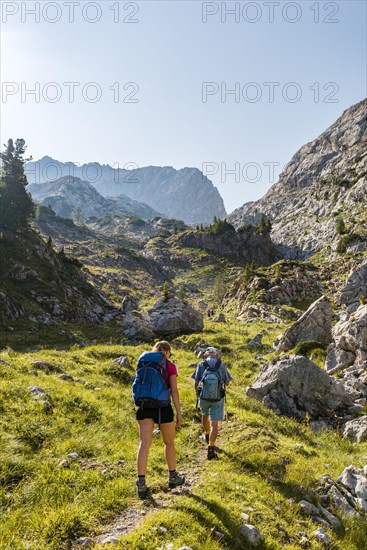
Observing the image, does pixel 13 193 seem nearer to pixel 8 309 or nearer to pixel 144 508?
pixel 8 309

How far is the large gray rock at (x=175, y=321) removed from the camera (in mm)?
39094

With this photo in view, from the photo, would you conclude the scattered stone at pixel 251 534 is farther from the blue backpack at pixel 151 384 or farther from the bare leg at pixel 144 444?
the blue backpack at pixel 151 384

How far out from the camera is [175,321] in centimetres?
3953

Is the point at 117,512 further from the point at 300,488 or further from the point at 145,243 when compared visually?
the point at 145,243

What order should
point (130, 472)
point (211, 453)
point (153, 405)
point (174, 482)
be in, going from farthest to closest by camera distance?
point (211, 453) < point (130, 472) < point (174, 482) < point (153, 405)

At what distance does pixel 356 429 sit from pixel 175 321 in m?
27.1

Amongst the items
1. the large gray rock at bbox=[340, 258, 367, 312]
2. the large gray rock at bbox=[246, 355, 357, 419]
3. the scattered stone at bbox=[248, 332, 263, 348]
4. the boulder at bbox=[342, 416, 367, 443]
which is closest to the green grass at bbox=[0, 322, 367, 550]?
the boulder at bbox=[342, 416, 367, 443]

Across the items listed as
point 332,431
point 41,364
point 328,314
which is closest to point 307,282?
point 328,314

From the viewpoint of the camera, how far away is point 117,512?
6539mm

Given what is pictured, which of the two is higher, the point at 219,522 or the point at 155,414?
the point at 155,414

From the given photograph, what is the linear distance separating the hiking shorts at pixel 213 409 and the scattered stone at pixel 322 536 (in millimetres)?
3765

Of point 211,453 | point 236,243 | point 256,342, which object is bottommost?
point 256,342

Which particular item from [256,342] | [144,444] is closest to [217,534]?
[144,444]

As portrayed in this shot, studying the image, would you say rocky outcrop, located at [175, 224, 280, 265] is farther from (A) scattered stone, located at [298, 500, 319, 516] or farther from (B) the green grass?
(A) scattered stone, located at [298, 500, 319, 516]
